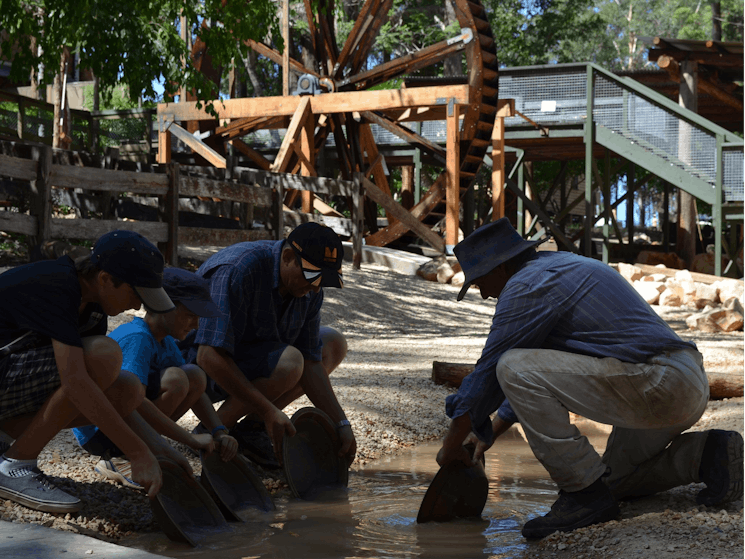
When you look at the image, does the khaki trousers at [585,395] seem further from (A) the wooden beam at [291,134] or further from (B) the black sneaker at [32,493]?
(A) the wooden beam at [291,134]

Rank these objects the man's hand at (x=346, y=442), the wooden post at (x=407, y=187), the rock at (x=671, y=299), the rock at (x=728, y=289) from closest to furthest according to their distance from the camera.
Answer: the man's hand at (x=346, y=442) < the rock at (x=728, y=289) < the rock at (x=671, y=299) < the wooden post at (x=407, y=187)

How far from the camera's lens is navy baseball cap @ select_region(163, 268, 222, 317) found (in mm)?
3256

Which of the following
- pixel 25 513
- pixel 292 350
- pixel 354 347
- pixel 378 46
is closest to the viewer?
pixel 25 513

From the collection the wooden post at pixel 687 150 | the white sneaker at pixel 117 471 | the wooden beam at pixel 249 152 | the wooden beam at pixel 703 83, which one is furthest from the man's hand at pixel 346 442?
the wooden beam at pixel 249 152

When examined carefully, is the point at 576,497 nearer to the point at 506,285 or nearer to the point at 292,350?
the point at 506,285

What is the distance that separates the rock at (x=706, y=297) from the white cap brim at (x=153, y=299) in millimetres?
10665

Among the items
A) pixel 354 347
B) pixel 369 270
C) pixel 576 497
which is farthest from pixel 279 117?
pixel 576 497

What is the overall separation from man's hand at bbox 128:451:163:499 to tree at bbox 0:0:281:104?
18.0ft

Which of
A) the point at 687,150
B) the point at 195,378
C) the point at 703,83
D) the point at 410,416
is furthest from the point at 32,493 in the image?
the point at 703,83

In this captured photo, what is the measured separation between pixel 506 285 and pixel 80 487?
195 cm

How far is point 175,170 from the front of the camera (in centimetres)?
940

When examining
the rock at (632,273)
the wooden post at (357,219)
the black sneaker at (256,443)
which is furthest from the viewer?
the rock at (632,273)

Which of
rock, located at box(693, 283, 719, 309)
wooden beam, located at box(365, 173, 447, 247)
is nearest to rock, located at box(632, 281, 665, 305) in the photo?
rock, located at box(693, 283, 719, 309)

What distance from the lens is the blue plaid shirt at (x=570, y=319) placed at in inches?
116
